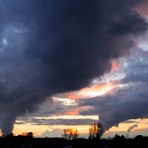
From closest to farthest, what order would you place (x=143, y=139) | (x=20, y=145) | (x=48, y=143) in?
(x=20, y=145), (x=48, y=143), (x=143, y=139)

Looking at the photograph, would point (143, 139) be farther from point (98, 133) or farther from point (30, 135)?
point (98, 133)

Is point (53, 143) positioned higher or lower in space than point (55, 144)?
higher

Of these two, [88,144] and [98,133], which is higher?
[98,133]

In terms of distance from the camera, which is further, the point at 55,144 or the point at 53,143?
the point at 53,143

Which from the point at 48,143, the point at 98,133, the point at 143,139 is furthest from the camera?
the point at 98,133

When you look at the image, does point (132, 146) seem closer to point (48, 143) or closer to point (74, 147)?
point (74, 147)

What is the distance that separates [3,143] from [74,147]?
18724mm

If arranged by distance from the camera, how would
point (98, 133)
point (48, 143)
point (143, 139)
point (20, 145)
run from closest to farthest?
point (20, 145) → point (48, 143) → point (143, 139) → point (98, 133)

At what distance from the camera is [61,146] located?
9906 centimetres

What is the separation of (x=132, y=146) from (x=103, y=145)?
8.54m

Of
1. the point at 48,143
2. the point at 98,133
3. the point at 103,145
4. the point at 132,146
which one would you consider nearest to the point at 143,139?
the point at 132,146

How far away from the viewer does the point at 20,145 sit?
95.6m

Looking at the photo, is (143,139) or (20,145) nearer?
(20,145)

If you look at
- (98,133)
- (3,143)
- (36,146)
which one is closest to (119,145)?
(36,146)
